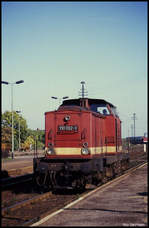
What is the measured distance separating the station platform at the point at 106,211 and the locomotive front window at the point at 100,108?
4.11m

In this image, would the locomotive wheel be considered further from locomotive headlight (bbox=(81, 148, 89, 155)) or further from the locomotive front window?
the locomotive front window

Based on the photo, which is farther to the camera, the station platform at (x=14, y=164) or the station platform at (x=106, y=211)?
the station platform at (x=14, y=164)

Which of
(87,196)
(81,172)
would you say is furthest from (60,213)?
Result: (81,172)

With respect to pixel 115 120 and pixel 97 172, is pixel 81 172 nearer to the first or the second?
pixel 97 172

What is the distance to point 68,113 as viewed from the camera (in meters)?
13.2

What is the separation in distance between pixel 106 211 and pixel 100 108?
6.92m

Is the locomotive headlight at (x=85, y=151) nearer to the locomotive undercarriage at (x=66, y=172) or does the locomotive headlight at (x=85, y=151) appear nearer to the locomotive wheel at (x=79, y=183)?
the locomotive undercarriage at (x=66, y=172)


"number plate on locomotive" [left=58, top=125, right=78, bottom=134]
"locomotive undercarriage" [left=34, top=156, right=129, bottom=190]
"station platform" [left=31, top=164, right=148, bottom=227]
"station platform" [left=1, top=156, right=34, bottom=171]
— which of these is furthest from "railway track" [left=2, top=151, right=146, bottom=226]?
"station platform" [left=1, top=156, right=34, bottom=171]

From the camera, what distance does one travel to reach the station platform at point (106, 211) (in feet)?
25.8

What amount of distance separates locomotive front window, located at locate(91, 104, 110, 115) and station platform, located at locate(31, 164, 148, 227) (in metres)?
4.11

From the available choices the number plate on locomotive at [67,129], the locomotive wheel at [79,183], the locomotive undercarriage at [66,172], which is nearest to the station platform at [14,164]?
the locomotive undercarriage at [66,172]

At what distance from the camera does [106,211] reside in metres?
9.02

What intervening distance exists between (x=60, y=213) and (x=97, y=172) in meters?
4.47

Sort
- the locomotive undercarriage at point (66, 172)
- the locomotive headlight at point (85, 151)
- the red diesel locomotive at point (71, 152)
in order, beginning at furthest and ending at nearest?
the locomotive headlight at point (85, 151), the red diesel locomotive at point (71, 152), the locomotive undercarriage at point (66, 172)
